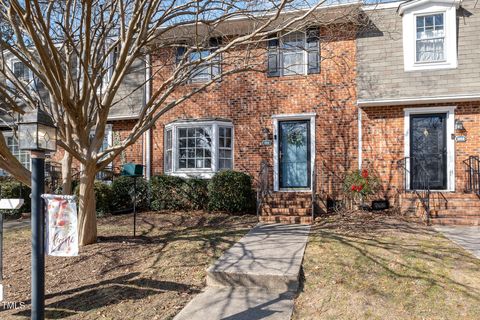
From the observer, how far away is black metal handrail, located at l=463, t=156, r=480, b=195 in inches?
370

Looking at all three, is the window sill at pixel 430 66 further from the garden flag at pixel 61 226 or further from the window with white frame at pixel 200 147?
the garden flag at pixel 61 226

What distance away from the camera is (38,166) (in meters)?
3.61

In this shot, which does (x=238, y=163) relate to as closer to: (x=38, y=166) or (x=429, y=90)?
(x=429, y=90)

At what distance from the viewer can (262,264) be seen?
5461mm

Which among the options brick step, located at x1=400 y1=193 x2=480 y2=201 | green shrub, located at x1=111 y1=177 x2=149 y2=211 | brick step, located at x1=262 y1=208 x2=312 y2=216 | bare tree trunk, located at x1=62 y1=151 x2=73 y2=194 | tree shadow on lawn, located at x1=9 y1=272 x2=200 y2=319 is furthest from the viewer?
green shrub, located at x1=111 y1=177 x2=149 y2=211

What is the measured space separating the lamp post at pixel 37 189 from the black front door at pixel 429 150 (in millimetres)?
9370

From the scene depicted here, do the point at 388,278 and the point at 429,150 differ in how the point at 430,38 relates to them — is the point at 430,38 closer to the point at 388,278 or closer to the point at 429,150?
the point at 429,150

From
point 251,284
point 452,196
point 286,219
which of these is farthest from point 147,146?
point 452,196

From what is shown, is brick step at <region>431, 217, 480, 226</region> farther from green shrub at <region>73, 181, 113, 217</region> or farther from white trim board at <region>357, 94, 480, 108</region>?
green shrub at <region>73, 181, 113, 217</region>

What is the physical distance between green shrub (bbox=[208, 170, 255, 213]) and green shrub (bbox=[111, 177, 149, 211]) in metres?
2.53

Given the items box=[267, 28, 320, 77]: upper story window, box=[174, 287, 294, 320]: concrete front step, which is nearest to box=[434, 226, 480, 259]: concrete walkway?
box=[174, 287, 294, 320]: concrete front step

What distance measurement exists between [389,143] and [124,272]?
26.2 feet

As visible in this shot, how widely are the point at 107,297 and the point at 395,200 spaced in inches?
321

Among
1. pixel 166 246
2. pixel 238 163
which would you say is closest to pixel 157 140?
pixel 238 163
